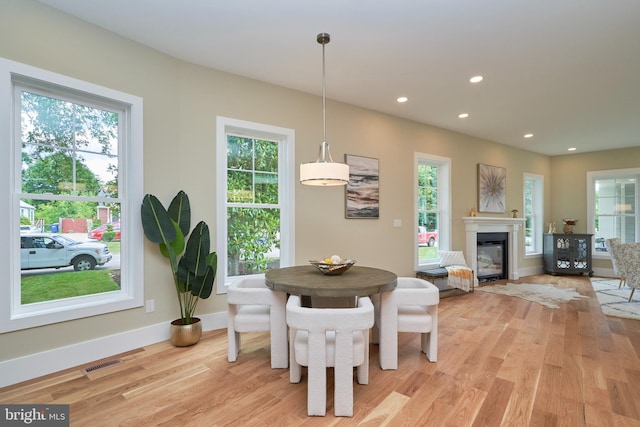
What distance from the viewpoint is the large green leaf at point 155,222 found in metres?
2.76

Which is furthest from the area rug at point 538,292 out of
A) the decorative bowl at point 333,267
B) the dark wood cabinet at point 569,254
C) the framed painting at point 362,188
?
the decorative bowl at point 333,267

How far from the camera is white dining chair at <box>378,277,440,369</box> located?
2.46m

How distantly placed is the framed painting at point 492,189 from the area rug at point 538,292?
148 cm

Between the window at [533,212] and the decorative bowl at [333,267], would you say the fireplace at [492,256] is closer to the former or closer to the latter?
the window at [533,212]

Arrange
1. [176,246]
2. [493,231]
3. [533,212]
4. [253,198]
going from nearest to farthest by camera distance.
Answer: [176,246], [253,198], [493,231], [533,212]

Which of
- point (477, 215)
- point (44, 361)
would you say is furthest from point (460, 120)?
point (44, 361)

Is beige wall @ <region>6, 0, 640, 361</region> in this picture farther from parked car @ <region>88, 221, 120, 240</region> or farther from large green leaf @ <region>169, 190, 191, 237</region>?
parked car @ <region>88, 221, 120, 240</region>

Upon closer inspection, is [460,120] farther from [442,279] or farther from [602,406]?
[602,406]

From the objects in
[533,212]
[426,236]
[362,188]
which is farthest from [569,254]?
[362,188]

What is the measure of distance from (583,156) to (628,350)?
5.94m

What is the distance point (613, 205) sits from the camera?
686cm

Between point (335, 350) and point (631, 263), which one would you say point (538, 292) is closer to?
point (631, 263)

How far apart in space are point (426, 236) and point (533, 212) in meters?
3.77

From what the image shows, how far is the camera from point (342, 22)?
2537 millimetres
